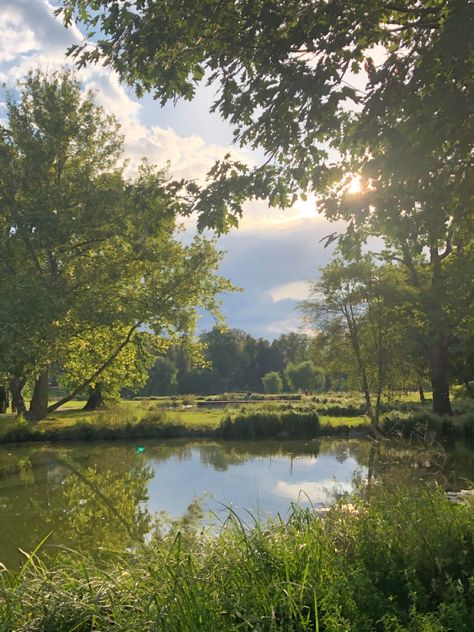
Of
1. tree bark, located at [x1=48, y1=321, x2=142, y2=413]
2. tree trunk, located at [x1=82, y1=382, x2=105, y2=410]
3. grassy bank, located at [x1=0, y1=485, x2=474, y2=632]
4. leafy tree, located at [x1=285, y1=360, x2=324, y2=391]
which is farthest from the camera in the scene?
leafy tree, located at [x1=285, y1=360, x2=324, y2=391]

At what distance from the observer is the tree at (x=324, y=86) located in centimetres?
530

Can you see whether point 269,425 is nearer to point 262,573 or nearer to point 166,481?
point 166,481

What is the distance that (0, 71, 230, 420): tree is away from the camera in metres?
18.8

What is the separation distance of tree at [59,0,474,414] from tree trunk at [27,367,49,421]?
19088mm

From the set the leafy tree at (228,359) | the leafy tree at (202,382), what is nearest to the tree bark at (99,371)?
the leafy tree at (202,382)

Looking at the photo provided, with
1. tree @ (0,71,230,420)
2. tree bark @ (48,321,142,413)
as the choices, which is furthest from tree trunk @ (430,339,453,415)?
tree bark @ (48,321,142,413)

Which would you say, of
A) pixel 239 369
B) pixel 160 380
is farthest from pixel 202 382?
A: pixel 160 380

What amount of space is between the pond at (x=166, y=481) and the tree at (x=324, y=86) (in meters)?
3.35

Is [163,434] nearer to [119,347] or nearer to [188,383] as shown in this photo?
[119,347]

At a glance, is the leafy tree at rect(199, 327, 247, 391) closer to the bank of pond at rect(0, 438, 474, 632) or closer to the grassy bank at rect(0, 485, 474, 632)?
the bank of pond at rect(0, 438, 474, 632)

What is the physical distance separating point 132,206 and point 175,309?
55.6 ft

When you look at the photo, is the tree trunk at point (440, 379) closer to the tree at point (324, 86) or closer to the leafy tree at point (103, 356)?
the leafy tree at point (103, 356)

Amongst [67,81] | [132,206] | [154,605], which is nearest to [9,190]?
[67,81]

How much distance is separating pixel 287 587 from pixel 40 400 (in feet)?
70.8
